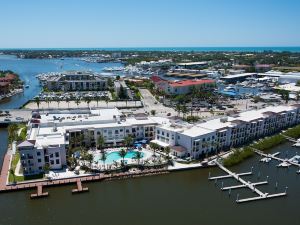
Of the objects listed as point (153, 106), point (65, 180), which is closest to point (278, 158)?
point (65, 180)

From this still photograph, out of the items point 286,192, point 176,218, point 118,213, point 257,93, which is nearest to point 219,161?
point 286,192

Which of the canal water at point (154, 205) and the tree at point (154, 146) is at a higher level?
the tree at point (154, 146)

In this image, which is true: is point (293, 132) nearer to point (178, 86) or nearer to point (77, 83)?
point (178, 86)

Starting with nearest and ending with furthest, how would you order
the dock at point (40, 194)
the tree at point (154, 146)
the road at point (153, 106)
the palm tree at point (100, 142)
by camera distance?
1. the dock at point (40, 194)
2. the palm tree at point (100, 142)
3. the tree at point (154, 146)
4. the road at point (153, 106)

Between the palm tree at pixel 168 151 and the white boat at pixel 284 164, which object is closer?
the palm tree at pixel 168 151

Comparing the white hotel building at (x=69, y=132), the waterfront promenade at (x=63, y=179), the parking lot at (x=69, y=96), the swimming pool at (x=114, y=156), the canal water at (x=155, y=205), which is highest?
the white hotel building at (x=69, y=132)

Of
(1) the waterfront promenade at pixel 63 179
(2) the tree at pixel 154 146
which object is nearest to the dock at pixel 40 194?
(1) the waterfront promenade at pixel 63 179

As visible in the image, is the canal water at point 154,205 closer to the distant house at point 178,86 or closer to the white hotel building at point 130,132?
the white hotel building at point 130,132

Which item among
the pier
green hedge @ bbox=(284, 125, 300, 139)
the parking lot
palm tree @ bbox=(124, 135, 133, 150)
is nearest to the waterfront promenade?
palm tree @ bbox=(124, 135, 133, 150)
